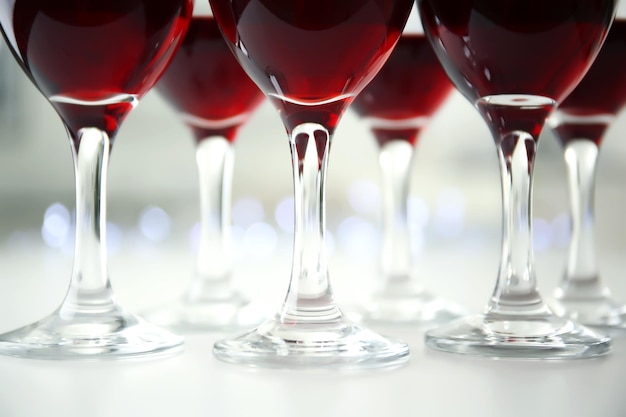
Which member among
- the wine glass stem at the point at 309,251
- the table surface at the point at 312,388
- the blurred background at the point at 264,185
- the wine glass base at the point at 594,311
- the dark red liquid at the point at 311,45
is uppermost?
the blurred background at the point at 264,185

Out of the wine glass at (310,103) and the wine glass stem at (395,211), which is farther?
the wine glass stem at (395,211)

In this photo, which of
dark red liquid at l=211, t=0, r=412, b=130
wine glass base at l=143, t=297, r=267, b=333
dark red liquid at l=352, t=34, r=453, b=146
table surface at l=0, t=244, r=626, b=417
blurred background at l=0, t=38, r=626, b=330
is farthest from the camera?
blurred background at l=0, t=38, r=626, b=330

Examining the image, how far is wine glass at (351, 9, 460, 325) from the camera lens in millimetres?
791

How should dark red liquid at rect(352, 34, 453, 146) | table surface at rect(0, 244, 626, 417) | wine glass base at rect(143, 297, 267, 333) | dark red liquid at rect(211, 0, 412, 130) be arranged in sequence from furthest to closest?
dark red liquid at rect(352, 34, 453, 146) < wine glass base at rect(143, 297, 267, 333) < dark red liquid at rect(211, 0, 412, 130) < table surface at rect(0, 244, 626, 417)

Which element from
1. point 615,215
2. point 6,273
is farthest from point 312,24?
point 615,215

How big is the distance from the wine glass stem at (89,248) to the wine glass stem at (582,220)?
0.37 metres

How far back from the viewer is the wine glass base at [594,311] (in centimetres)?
72

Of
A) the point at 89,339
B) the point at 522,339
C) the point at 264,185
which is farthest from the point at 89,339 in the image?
the point at 264,185

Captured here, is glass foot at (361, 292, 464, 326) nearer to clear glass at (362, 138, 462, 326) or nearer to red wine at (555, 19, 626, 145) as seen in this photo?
clear glass at (362, 138, 462, 326)

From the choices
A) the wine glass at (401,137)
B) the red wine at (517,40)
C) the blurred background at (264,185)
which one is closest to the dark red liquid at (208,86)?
the wine glass at (401,137)

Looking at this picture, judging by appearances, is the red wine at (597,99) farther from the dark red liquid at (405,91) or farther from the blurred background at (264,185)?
the blurred background at (264,185)

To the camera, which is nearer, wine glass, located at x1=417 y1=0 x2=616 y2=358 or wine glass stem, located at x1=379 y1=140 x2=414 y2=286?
wine glass, located at x1=417 y1=0 x2=616 y2=358

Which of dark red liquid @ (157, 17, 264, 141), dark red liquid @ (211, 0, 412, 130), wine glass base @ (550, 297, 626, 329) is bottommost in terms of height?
wine glass base @ (550, 297, 626, 329)

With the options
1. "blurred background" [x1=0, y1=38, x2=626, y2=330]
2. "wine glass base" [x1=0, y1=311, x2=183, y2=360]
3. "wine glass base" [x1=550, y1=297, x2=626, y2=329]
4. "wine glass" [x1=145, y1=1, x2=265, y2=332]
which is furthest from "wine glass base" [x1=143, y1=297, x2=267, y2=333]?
"blurred background" [x1=0, y1=38, x2=626, y2=330]
